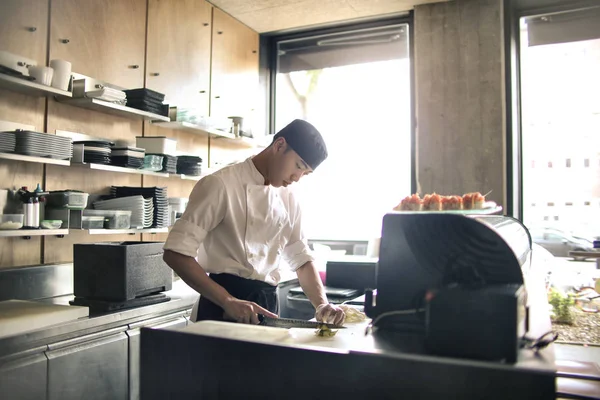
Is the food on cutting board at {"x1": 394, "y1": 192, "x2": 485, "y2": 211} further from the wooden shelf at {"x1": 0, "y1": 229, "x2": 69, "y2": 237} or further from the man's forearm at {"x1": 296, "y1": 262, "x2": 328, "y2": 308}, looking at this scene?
the wooden shelf at {"x1": 0, "y1": 229, "x2": 69, "y2": 237}

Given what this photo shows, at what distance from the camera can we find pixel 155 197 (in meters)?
3.54

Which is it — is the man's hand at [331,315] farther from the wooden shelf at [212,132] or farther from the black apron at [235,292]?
the wooden shelf at [212,132]

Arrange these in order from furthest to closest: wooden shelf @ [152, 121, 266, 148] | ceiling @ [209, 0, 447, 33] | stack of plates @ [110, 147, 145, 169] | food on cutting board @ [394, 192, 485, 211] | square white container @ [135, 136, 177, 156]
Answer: ceiling @ [209, 0, 447, 33], wooden shelf @ [152, 121, 266, 148], square white container @ [135, 136, 177, 156], stack of plates @ [110, 147, 145, 169], food on cutting board @ [394, 192, 485, 211]

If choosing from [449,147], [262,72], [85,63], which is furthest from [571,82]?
[85,63]

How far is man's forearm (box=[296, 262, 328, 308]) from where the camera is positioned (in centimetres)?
226

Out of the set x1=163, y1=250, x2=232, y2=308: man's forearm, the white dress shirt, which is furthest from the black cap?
x1=163, y1=250, x2=232, y2=308: man's forearm

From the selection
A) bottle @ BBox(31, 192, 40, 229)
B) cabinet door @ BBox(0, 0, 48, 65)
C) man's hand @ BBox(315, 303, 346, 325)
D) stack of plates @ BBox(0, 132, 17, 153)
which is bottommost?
man's hand @ BBox(315, 303, 346, 325)

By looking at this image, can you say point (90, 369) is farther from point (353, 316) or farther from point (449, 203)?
point (449, 203)

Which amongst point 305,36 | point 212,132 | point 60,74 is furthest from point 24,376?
point 305,36

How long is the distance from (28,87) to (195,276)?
1662 mm

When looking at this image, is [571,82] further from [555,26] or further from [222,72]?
[222,72]

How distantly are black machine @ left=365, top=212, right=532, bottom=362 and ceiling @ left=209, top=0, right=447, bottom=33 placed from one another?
3807mm

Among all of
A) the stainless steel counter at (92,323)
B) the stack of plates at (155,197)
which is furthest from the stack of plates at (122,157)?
the stainless steel counter at (92,323)

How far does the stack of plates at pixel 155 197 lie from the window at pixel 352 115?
2.00 meters
